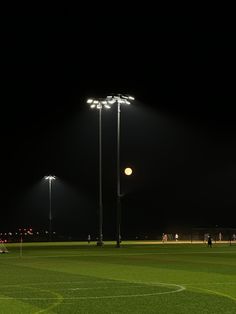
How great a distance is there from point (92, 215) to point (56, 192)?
19.9m

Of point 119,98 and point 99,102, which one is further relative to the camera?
point 99,102

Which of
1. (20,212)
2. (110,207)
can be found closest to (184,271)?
(110,207)

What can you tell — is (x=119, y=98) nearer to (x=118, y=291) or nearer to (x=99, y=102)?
(x=99, y=102)

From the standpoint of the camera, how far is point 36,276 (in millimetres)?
24578

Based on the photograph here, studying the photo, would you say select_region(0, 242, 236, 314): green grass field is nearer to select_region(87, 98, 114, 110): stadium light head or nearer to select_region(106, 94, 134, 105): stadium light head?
select_region(106, 94, 134, 105): stadium light head

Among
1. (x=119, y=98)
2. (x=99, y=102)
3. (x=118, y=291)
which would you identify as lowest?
(x=118, y=291)

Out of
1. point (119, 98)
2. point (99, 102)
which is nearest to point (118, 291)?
point (119, 98)

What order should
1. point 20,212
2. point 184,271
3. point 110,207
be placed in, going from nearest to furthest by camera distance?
1. point 184,271
2. point 110,207
3. point 20,212

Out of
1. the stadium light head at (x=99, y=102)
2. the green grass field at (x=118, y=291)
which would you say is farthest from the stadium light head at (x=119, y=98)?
the green grass field at (x=118, y=291)

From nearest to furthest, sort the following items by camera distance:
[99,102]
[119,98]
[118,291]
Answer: [118,291], [119,98], [99,102]

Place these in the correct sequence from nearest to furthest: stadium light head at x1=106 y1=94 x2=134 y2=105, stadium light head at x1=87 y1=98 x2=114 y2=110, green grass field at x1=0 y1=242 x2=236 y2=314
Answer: green grass field at x1=0 y1=242 x2=236 y2=314 < stadium light head at x1=106 y1=94 x2=134 y2=105 < stadium light head at x1=87 y1=98 x2=114 y2=110

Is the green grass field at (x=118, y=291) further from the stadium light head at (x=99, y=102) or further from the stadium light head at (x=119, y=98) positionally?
the stadium light head at (x=99, y=102)

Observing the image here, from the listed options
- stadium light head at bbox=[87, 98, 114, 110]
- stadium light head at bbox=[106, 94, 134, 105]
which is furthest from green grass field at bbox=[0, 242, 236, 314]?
stadium light head at bbox=[87, 98, 114, 110]

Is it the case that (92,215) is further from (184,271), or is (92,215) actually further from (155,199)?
(184,271)
